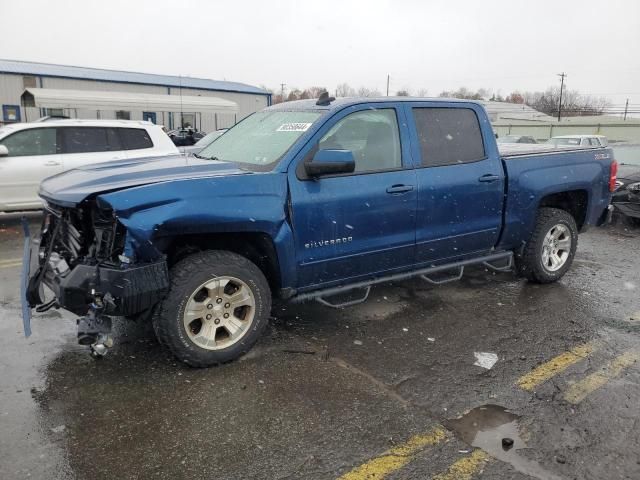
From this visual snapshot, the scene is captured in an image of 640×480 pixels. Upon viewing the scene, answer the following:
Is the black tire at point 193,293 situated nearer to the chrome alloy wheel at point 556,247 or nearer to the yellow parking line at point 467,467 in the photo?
the yellow parking line at point 467,467

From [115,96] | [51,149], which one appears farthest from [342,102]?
[115,96]

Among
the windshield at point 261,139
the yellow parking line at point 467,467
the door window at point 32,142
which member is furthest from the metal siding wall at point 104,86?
the yellow parking line at point 467,467

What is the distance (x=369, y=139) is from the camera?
4.34 m

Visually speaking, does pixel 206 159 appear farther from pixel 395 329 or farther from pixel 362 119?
pixel 395 329

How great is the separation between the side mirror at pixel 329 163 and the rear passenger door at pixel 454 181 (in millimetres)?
884

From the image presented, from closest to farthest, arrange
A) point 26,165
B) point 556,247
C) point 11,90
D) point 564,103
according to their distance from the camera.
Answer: point 556,247, point 26,165, point 11,90, point 564,103

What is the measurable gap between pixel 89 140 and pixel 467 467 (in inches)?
330

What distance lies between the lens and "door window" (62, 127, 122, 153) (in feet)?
29.1

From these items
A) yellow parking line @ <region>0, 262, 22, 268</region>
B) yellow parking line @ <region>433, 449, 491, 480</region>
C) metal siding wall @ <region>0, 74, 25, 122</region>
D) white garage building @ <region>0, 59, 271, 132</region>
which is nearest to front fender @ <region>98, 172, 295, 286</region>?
yellow parking line @ <region>433, 449, 491, 480</region>

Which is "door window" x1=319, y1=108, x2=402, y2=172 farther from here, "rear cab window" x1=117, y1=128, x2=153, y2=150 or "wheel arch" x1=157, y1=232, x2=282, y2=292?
"rear cab window" x1=117, y1=128, x2=153, y2=150

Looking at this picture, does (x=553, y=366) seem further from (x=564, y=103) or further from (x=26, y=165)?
(x=564, y=103)

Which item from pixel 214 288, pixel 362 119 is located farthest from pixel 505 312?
pixel 214 288

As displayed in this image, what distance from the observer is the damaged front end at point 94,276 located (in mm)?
3260

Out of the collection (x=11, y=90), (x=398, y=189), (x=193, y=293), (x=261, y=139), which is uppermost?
(x=11, y=90)
